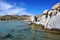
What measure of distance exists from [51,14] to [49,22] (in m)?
1.56

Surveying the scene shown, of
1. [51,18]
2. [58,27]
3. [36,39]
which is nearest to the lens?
[36,39]

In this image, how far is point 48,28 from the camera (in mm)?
21922

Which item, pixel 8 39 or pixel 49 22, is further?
pixel 49 22

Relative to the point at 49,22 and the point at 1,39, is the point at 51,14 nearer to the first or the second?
the point at 49,22

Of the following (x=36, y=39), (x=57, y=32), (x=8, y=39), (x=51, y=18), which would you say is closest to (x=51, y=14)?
(x=51, y=18)

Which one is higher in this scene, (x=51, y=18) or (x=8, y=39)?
(x=51, y=18)

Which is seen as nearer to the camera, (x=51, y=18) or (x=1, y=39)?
(x=1, y=39)

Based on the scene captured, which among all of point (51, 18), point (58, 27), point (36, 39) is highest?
point (51, 18)

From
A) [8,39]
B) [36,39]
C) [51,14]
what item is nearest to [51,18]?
[51,14]

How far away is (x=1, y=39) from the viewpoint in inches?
618

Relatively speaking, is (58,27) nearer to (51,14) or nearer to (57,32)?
(57,32)

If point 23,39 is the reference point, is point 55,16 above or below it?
above

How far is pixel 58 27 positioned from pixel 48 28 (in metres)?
2.87

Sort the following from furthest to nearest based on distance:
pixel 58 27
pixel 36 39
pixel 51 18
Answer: pixel 51 18
pixel 58 27
pixel 36 39
